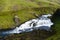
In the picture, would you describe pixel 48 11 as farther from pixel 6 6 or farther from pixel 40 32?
pixel 40 32

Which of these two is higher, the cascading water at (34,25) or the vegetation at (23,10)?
the vegetation at (23,10)

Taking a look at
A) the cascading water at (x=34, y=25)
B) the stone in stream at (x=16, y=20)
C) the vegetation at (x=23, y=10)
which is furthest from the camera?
the stone in stream at (x=16, y=20)

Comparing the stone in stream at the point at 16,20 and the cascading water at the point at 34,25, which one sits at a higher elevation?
the stone in stream at the point at 16,20

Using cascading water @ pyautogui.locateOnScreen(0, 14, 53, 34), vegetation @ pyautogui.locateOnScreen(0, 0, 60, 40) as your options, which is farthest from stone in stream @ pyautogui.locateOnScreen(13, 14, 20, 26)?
cascading water @ pyautogui.locateOnScreen(0, 14, 53, 34)

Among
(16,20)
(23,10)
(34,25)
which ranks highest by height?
(23,10)

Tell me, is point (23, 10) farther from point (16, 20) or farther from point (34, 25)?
point (34, 25)

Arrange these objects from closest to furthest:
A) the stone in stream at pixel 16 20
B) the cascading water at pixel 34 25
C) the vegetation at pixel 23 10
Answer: the cascading water at pixel 34 25 → the vegetation at pixel 23 10 → the stone in stream at pixel 16 20

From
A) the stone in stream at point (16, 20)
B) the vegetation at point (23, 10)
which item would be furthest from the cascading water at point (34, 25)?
the vegetation at point (23, 10)

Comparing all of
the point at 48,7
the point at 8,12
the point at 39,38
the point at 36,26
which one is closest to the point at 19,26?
the point at 36,26

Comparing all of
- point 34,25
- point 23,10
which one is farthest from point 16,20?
point 23,10

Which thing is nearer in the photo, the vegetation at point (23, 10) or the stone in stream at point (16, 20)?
the vegetation at point (23, 10)

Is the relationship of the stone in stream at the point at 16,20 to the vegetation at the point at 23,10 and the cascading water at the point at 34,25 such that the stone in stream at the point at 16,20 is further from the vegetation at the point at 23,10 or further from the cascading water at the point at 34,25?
the cascading water at the point at 34,25
